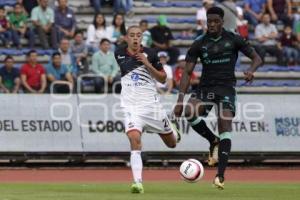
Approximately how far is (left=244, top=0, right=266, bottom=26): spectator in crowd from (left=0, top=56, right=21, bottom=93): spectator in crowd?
→ 26.0ft

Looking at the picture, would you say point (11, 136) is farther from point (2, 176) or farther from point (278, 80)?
point (278, 80)

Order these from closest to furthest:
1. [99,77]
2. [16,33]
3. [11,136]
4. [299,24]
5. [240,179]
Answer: [240,179]
[11,136]
[99,77]
[16,33]
[299,24]

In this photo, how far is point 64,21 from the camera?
26297 millimetres

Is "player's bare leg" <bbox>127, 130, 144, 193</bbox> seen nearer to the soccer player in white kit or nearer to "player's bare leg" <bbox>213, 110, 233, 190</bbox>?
the soccer player in white kit

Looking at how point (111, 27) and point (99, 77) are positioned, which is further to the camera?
point (111, 27)

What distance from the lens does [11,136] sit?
22000 millimetres

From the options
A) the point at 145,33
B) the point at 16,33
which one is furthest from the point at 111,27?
the point at 16,33

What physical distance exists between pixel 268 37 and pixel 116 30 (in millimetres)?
4538

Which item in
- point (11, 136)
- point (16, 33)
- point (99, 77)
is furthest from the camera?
point (16, 33)

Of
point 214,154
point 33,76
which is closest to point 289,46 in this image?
point 33,76

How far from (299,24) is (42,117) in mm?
9633

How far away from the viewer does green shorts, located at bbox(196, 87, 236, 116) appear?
14.9m

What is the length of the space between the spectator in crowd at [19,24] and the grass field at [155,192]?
9.90 m

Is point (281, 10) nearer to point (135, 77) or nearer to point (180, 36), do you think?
point (180, 36)
